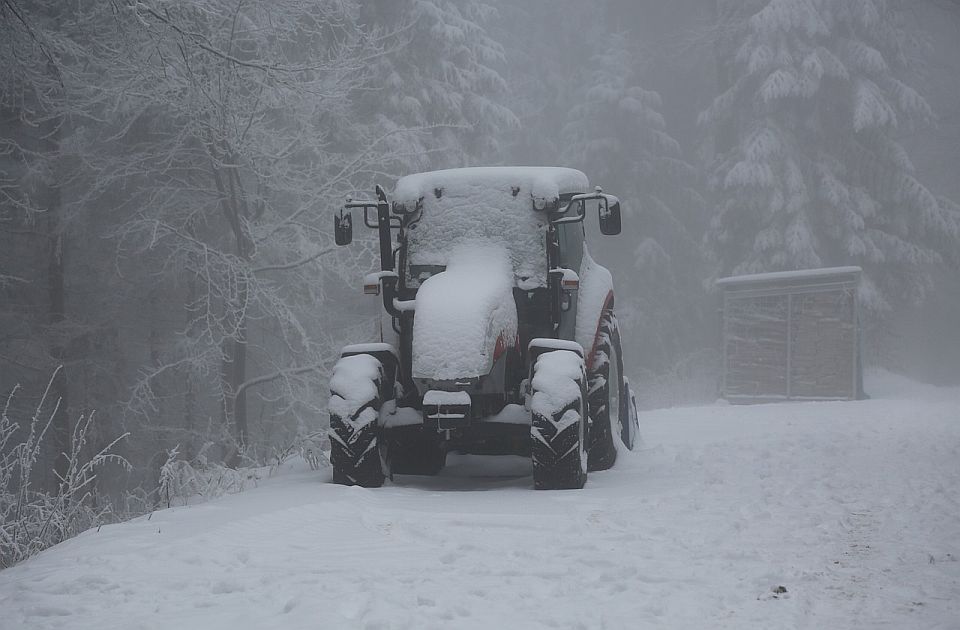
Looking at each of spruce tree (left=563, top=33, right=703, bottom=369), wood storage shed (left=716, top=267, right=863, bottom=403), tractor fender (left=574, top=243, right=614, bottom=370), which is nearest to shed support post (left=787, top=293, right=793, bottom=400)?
wood storage shed (left=716, top=267, right=863, bottom=403)

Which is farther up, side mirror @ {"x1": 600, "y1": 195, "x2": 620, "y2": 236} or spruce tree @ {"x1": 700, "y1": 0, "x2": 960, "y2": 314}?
spruce tree @ {"x1": 700, "y1": 0, "x2": 960, "y2": 314}

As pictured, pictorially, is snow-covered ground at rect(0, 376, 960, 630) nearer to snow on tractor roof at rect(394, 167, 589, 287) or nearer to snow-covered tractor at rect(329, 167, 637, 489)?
snow-covered tractor at rect(329, 167, 637, 489)

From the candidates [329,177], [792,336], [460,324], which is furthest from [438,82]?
[460,324]

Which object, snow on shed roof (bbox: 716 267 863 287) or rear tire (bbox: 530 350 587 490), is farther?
snow on shed roof (bbox: 716 267 863 287)

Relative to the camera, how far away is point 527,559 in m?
4.25

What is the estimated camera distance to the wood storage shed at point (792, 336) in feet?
69.6

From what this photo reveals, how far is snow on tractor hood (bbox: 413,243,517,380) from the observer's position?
6.14 meters

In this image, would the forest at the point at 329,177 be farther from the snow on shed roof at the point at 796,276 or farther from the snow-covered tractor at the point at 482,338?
the snow on shed roof at the point at 796,276

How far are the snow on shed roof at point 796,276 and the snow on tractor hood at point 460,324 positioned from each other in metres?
16.0

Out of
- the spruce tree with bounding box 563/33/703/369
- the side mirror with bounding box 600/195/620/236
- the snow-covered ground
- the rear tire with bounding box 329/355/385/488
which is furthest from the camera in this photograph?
the spruce tree with bounding box 563/33/703/369

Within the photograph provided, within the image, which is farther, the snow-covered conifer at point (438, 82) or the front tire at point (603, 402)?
the snow-covered conifer at point (438, 82)

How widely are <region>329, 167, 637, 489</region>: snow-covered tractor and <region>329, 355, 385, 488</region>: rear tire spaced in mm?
10

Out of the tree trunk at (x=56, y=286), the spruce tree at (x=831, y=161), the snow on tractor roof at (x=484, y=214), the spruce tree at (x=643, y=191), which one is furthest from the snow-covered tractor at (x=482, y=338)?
the spruce tree at (x=643, y=191)

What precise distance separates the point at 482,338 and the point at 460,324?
0.61 ft
